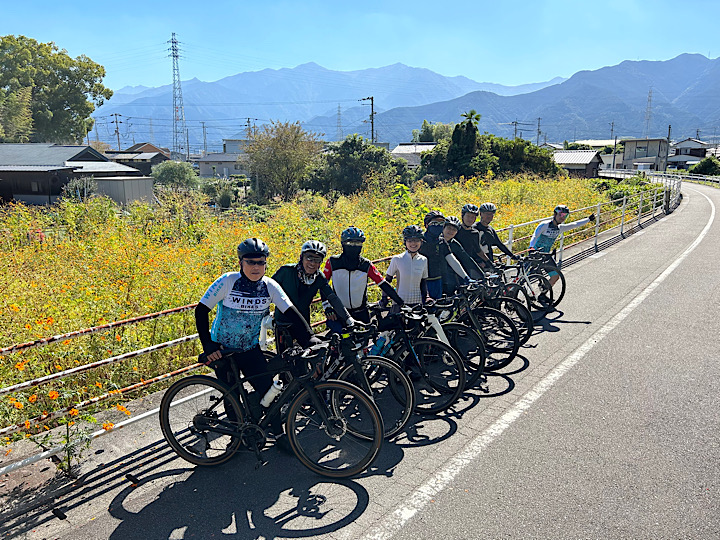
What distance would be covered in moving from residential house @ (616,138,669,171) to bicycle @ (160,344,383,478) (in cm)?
9928

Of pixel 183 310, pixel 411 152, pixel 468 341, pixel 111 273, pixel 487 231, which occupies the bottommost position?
pixel 468 341

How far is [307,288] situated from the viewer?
183 inches

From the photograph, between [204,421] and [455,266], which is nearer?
[204,421]

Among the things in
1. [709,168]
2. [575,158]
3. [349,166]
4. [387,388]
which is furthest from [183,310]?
[709,168]

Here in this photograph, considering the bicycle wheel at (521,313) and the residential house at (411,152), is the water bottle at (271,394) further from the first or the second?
the residential house at (411,152)

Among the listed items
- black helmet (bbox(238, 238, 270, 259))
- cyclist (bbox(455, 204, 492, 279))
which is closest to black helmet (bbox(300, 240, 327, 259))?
black helmet (bbox(238, 238, 270, 259))

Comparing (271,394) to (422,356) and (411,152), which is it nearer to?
(422,356)

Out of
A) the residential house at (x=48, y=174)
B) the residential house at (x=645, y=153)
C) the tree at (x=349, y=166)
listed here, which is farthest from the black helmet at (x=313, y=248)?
the residential house at (x=645, y=153)

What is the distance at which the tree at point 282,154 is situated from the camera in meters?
41.4

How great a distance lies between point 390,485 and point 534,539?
1.11 m

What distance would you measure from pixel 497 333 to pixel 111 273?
580cm

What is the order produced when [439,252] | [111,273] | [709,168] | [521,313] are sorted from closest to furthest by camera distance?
[439,252] → [521,313] → [111,273] → [709,168]

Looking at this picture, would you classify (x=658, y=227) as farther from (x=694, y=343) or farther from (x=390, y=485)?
(x=390, y=485)

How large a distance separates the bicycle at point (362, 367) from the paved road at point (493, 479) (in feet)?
1.11
